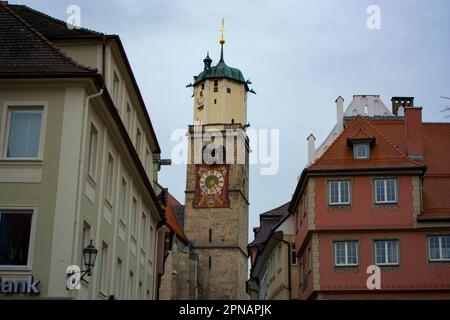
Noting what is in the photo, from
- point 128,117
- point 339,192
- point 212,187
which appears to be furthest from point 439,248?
point 212,187

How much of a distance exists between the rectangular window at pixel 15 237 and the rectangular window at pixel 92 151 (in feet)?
8.05

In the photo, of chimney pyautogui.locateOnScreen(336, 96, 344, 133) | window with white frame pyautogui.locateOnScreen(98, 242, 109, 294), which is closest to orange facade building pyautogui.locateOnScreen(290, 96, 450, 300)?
chimney pyautogui.locateOnScreen(336, 96, 344, 133)

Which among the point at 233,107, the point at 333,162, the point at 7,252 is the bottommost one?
the point at 7,252

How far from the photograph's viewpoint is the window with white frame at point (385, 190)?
1344 inches

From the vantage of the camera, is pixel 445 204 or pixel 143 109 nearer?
pixel 143 109

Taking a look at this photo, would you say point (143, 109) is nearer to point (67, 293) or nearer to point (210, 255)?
point (67, 293)

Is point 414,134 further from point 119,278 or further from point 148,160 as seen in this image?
point 119,278

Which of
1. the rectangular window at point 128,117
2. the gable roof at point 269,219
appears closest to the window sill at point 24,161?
the rectangular window at point 128,117

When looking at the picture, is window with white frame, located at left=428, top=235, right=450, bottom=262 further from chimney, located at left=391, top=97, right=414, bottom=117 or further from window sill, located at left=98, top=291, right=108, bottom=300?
window sill, located at left=98, top=291, right=108, bottom=300

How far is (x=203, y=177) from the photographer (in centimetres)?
9175

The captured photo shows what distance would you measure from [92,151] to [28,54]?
3.11m

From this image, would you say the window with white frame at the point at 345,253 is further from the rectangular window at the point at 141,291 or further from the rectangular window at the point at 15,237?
the rectangular window at the point at 15,237
